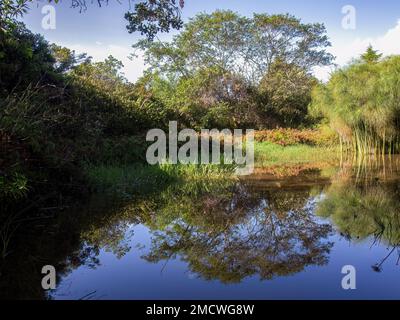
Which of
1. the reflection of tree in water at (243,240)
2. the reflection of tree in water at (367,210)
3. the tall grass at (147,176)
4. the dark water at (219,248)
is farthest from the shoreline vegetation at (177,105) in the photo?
the reflection of tree in water at (367,210)

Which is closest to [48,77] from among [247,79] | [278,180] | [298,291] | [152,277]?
[278,180]

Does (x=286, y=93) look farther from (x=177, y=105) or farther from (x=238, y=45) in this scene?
(x=177, y=105)

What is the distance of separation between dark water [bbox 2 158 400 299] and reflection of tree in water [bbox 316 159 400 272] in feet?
0.04

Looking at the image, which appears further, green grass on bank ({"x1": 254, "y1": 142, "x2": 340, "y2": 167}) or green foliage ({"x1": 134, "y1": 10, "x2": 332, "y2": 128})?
green foliage ({"x1": 134, "y1": 10, "x2": 332, "y2": 128})

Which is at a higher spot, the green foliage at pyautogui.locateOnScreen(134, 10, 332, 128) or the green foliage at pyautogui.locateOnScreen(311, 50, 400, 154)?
the green foliage at pyautogui.locateOnScreen(134, 10, 332, 128)

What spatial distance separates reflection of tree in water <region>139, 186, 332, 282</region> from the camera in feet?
10.4

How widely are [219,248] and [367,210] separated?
2367 mm

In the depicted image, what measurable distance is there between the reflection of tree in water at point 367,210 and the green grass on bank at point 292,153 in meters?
6.06

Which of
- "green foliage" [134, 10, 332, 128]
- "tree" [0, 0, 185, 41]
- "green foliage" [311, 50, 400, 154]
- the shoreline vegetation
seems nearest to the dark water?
Answer: the shoreline vegetation

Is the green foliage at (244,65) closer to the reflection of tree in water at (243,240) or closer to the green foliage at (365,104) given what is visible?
the green foliage at (365,104)

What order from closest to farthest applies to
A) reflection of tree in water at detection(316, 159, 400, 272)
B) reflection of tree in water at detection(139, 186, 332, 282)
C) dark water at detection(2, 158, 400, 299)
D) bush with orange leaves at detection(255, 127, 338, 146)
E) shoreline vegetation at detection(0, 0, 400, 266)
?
dark water at detection(2, 158, 400, 299) < reflection of tree in water at detection(139, 186, 332, 282) < reflection of tree in water at detection(316, 159, 400, 272) < shoreline vegetation at detection(0, 0, 400, 266) < bush with orange leaves at detection(255, 127, 338, 146)

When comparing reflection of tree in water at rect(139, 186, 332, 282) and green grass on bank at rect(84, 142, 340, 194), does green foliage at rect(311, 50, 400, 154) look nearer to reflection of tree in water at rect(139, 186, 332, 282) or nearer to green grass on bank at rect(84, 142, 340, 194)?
green grass on bank at rect(84, 142, 340, 194)

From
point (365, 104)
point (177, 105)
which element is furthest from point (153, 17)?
point (177, 105)

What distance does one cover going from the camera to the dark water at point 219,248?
8.98 ft
